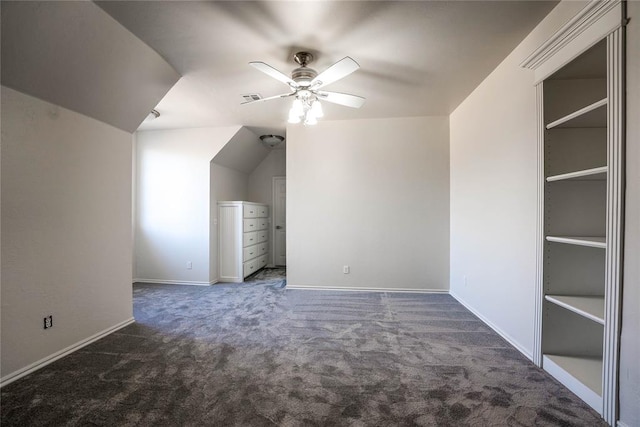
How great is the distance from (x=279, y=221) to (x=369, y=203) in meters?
2.55

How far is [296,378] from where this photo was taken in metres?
1.88

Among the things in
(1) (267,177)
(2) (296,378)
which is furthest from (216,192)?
(2) (296,378)

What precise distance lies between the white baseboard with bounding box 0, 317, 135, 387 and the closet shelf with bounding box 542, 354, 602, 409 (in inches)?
147

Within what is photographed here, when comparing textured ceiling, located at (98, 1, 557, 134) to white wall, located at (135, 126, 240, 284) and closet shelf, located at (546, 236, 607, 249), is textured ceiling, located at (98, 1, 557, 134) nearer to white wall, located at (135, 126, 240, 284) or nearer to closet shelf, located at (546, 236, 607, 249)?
white wall, located at (135, 126, 240, 284)

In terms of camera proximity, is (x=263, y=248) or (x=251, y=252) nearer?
(x=251, y=252)

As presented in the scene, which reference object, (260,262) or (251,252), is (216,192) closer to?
(251,252)

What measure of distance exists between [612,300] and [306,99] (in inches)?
101

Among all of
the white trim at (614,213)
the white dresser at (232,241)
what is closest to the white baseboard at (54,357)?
the white dresser at (232,241)

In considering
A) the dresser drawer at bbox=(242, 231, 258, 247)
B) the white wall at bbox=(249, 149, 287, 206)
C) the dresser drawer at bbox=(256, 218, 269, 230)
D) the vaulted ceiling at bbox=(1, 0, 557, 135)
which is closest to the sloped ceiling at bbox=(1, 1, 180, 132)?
the vaulted ceiling at bbox=(1, 0, 557, 135)

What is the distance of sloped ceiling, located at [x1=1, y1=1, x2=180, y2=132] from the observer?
1.67m

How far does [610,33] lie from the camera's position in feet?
4.61

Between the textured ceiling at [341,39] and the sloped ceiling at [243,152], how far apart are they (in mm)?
1291

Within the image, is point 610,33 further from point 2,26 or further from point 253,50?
point 2,26

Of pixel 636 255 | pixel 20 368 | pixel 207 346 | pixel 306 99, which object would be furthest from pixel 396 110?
pixel 20 368
